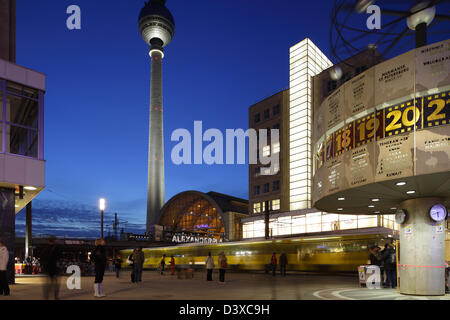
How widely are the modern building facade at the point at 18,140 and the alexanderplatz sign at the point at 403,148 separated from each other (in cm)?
1366

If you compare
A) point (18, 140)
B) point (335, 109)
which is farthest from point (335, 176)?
point (18, 140)

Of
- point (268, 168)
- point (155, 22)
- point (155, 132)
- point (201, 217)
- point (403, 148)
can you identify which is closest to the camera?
point (403, 148)

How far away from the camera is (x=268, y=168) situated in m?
59.2

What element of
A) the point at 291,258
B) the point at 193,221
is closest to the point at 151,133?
the point at 193,221

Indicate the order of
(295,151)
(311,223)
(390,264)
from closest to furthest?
(390,264), (311,223), (295,151)

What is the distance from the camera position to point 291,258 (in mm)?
35094

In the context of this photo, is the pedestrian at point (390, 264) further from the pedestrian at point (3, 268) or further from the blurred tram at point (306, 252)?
the pedestrian at point (3, 268)

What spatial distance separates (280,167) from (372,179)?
144ft

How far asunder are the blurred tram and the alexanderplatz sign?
13744 mm

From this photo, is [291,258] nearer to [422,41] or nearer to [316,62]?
[422,41]

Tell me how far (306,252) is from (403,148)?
2307 cm

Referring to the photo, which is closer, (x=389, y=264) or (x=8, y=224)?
(x=389, y=264)

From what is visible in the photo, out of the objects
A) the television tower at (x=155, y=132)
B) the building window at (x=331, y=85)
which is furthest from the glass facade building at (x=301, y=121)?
the television tower at (x=155, y=132)

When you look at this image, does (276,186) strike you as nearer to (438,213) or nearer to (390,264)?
(390,264)
